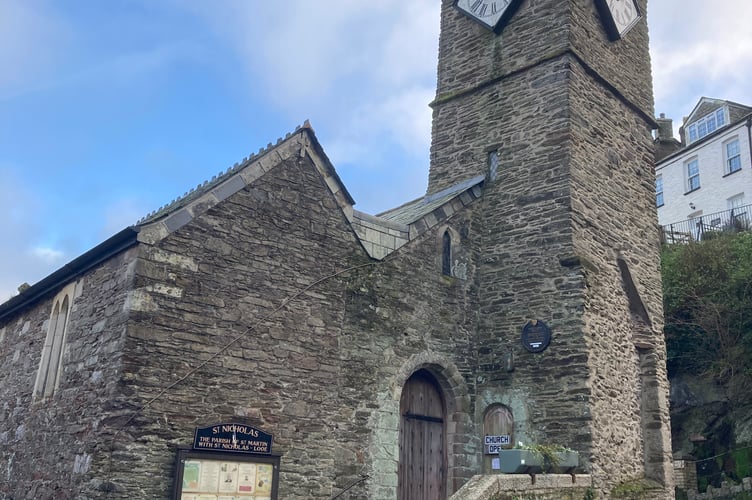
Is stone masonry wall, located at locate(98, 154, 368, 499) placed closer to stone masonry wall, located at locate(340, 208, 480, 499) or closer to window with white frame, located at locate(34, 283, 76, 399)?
stone masonry wall, located at locate(340, 208, 480, 499)

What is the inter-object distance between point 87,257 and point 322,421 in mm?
3906

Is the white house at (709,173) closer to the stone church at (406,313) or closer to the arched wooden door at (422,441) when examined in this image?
the stone church at (406,313)

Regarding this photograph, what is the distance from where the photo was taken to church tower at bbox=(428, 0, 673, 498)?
11.3m

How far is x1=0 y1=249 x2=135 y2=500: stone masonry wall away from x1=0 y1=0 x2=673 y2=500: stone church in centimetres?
4

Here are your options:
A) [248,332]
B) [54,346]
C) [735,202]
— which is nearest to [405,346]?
[248,332]

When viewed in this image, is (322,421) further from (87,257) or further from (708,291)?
(708,291)

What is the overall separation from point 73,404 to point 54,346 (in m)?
1.64

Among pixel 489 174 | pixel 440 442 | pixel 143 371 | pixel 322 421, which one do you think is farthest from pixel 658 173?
pixel 143 371

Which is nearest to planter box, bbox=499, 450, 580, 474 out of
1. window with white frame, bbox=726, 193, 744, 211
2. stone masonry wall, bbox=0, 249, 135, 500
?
stone masonry wall, bbox=0, 249, 135, 500

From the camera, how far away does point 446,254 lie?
12.3m

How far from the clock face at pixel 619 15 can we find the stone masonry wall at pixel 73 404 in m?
10.3

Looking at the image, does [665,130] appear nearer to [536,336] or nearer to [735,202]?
[735,202]

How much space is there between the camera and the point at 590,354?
1112 centimetres

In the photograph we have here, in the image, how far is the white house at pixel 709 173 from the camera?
2617 centimetres
